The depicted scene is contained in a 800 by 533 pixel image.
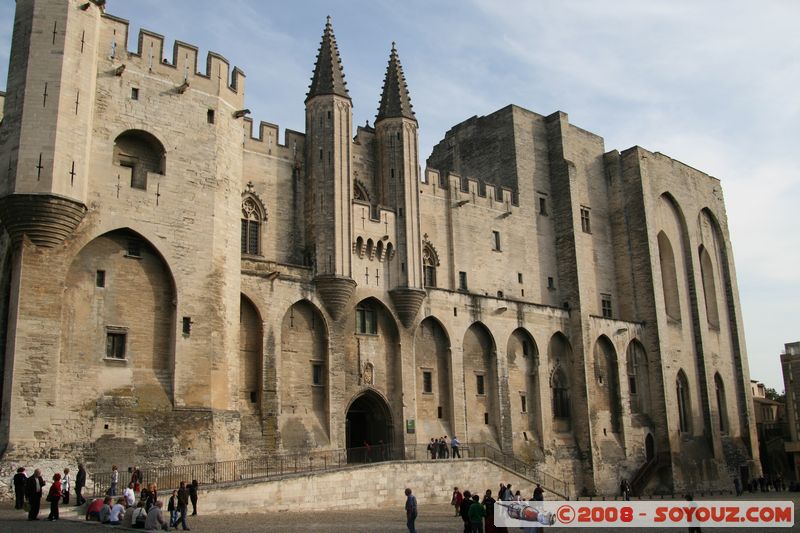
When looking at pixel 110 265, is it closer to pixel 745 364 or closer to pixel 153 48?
pixel 153 48

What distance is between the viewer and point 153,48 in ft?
84.5

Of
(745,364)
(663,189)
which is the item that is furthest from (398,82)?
(745,364)

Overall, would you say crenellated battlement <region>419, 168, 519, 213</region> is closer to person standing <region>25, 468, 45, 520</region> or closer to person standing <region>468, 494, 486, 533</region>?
person standing <region>468, 494, 486, 533</region>

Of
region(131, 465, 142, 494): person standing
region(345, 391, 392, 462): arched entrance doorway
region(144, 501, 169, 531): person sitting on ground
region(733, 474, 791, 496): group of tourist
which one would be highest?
region(345, 391, 392, 462): arched entrance doorway

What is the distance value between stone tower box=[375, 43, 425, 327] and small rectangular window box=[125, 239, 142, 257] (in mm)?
11058

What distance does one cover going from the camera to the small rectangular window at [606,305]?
4434 cm

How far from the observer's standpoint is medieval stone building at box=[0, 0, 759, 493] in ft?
73.9

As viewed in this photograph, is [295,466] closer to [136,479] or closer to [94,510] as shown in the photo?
[136,479]

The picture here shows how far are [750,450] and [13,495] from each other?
1661 inches

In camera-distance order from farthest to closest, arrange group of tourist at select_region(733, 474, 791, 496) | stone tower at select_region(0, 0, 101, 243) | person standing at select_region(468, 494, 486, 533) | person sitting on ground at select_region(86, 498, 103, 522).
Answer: group of tourist at select_region(733, 474, 791, 496)
stone tower at select_region(0, 0, 101, 243)
person sitting on ground at select_region(86, 498, 103, 522)
person standing at select_region(468, 494, 486, 533)

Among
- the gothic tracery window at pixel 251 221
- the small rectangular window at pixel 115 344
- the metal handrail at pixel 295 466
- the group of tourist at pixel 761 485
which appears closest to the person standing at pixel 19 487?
the metal handrail at pixel 295 466

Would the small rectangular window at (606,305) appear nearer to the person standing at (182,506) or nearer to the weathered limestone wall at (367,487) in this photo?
the weathered limestone wall at (367,487)

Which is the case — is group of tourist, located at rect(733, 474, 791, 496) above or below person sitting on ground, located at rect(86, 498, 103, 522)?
below

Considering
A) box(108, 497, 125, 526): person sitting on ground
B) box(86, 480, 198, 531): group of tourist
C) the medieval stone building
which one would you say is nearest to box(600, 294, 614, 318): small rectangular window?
the medieval stone building
